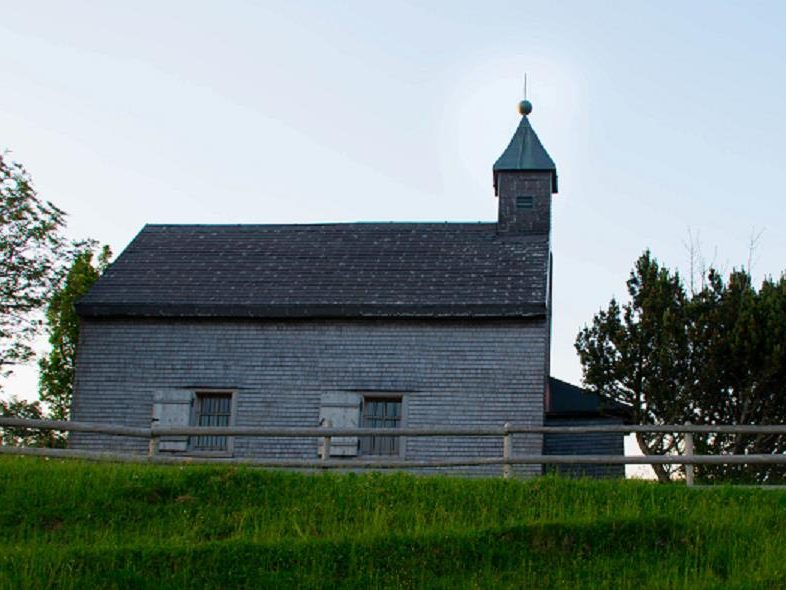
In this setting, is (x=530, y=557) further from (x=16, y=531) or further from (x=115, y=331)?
(x=115, y=331)

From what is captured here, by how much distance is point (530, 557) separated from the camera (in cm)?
1573

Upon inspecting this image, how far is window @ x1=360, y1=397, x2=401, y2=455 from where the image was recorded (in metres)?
25.0

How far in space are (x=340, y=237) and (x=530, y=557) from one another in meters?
15.1

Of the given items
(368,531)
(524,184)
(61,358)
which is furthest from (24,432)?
(368,531)

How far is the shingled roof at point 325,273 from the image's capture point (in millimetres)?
25984

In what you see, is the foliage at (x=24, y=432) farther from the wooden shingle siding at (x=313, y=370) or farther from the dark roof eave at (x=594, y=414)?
the dark roof eave at (x=594, y=414)

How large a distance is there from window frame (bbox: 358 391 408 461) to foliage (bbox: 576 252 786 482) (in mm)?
5946

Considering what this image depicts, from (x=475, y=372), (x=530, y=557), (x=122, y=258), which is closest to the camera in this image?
(x=530, y=557)

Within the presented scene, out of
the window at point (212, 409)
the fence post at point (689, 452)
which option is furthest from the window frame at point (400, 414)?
the fence post at point (689, 452)

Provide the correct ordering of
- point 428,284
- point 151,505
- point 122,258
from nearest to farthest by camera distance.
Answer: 1. point 151,505
2. point 428,284
3. point 122,258

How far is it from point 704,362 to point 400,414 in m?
7.76

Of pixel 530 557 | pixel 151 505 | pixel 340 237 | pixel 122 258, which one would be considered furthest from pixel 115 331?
pixel 530 557

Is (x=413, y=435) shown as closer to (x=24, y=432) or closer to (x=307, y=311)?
(x=307, y=311)

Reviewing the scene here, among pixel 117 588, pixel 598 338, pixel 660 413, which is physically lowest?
pixel 117 588
